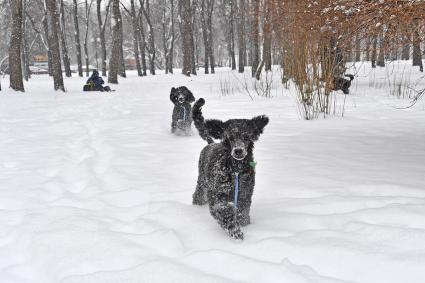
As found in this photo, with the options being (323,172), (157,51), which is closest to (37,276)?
(323,172)

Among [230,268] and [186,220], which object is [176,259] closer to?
[230,268]

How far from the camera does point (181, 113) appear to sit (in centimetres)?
767

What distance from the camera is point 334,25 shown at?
506cm

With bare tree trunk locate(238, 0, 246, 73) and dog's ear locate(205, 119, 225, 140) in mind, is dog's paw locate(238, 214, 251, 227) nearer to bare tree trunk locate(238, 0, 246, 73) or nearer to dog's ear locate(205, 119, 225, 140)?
dog's ear locate(205, 119, 225, 140)

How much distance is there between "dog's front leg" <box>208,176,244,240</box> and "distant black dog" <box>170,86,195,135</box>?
4373 mm

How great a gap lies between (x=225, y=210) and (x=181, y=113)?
460 centimetres

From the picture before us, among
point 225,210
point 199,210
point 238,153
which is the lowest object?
point 199,210

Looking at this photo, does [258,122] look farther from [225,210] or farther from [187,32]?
[187,32]

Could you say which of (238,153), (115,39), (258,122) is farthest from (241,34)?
(238,153)

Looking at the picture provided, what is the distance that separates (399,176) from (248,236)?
233 centimetres

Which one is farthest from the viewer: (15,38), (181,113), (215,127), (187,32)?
(187,32)

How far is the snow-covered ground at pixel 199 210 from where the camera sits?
9.06ft

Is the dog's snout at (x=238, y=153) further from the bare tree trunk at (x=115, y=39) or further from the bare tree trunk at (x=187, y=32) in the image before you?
the bare tree trunk at (x=187, y=32)

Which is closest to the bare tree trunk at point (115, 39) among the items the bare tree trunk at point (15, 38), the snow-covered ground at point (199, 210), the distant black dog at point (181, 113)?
the bare tree trunk at point (15, 38)
